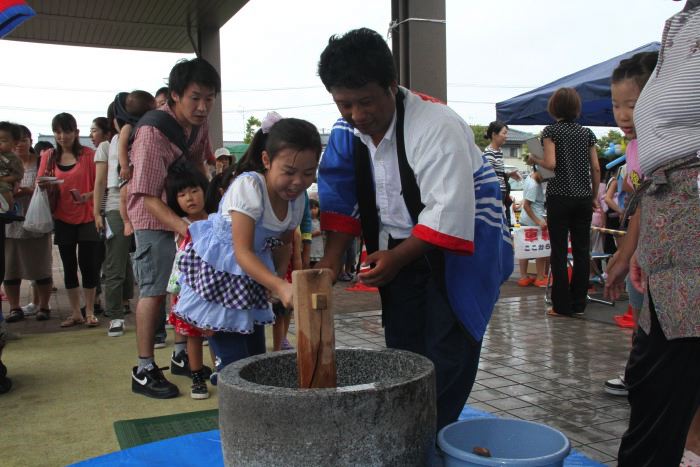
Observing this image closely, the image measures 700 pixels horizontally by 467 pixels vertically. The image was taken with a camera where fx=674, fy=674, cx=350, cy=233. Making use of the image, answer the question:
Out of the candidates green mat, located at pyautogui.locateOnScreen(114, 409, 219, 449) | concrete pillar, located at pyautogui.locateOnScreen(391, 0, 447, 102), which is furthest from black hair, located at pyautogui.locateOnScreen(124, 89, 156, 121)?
green mat, located at pyautogui.locateOnScreen(114, 409, 219, 449)

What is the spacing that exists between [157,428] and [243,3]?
24.9 ft

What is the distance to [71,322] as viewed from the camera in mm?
6234

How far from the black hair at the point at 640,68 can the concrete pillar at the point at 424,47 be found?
288 centimetres

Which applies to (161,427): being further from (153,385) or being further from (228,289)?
(228,289)

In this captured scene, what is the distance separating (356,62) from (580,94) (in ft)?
20.0

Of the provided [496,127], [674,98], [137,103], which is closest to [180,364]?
[137,103]

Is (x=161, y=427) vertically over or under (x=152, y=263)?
under

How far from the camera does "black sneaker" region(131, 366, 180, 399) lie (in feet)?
13.2

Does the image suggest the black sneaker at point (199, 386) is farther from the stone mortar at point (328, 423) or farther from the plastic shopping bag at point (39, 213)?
the plastic shopping bag at point (39, 213)

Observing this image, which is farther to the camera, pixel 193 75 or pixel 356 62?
pixel 193 75

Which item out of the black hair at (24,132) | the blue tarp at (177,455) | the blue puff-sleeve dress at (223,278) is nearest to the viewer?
the blue tarp at (177,455)

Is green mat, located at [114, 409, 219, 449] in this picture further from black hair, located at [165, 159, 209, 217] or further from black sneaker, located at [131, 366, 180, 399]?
black hair, located at [165, 159, 209, 217]

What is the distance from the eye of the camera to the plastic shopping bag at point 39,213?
19.5ft

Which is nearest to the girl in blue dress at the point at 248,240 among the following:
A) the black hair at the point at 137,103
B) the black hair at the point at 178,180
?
the black hair at the point at 178,180
